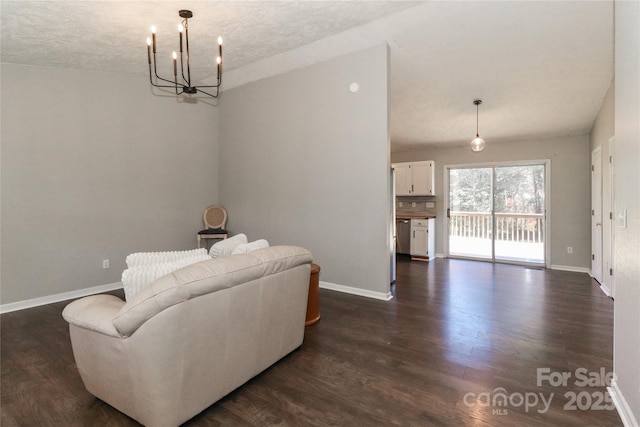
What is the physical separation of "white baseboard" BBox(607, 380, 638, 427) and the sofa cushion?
6.78ft

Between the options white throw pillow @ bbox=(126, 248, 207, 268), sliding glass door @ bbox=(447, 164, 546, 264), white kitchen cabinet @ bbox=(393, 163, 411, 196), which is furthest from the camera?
white kitchen cabinet @ bbox=(393, 163, 411, 196)

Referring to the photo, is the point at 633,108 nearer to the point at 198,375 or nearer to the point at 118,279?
the point at 198,375

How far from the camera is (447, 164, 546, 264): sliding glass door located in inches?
236

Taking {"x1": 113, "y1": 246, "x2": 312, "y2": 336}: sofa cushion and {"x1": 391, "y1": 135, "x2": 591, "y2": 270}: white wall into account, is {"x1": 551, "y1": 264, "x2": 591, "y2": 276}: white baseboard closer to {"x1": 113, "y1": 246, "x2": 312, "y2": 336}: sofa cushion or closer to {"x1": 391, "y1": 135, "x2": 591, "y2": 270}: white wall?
{"x1": 391, "y1": 135, "x2": 591, "y2": 270}: white wall

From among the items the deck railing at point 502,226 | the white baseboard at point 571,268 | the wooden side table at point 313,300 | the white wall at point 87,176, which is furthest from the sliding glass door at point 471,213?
the white wall at point 87,176

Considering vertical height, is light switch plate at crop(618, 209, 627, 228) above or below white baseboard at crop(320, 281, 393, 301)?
above

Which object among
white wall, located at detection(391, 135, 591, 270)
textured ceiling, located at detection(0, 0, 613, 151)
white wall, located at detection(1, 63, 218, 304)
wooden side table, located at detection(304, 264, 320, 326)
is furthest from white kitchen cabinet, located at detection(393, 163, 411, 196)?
wooden side table, located at detection(304, 264, 320, 326)

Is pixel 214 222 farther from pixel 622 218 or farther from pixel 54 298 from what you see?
pixel 622 218

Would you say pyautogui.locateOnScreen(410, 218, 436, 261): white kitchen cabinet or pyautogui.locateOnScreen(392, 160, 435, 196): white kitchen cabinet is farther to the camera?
pyautogui.locateOnScreen(392, 160, 435, 196): white kitchen cabinet

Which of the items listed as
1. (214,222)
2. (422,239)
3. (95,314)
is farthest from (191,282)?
(422,239)

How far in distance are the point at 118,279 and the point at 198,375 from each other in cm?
345

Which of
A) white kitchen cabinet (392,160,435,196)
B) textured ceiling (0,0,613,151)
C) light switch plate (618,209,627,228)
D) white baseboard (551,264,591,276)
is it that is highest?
textured ceiling (0,0,613,151)

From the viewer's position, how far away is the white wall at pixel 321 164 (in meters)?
3.64

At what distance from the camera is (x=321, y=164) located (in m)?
4.11
